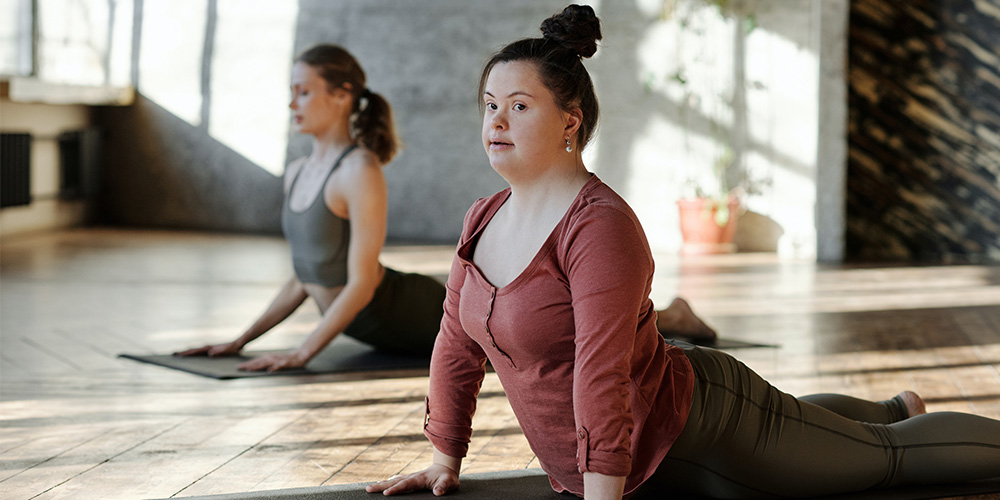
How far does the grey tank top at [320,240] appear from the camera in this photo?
3.48 m

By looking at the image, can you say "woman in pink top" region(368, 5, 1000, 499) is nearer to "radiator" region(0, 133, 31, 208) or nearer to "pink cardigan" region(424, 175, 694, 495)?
"pink cardigan" region(424, 175, 694, 495)

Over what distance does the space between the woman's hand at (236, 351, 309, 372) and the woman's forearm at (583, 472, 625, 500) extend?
2.00 m

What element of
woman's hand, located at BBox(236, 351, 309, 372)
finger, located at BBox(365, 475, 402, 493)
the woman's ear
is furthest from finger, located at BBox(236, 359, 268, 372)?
the woman's ear

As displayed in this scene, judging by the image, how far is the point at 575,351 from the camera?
1.73m

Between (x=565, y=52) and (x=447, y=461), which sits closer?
(x=565, y=52)

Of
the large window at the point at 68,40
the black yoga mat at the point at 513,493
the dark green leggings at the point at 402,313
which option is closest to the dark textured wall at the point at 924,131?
the dark green leggings at the point at 402,313

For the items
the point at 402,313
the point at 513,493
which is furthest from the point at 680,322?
the point at 513,493

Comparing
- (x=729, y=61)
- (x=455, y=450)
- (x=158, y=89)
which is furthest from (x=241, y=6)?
(x=455, y=450)

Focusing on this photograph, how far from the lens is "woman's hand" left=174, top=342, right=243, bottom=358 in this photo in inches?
147

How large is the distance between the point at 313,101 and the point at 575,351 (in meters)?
1.96

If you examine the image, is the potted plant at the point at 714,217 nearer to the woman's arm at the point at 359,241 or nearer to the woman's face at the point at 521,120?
the woman's arm at the point at 359,241

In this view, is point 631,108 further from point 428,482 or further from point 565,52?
point 565,52

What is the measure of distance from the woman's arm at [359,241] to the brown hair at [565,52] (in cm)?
167

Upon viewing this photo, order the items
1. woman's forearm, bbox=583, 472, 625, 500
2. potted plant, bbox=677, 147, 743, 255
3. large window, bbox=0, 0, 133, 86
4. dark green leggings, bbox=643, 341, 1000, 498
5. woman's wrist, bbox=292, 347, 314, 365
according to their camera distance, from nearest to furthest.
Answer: woman's forearm, bbox=583, 472, 625, 500 < dark green leggings, bbox=643, 341, 1000, 498 < woman's wrist, bbox=292, 347, 314, 365 < potted plant, bbox=677, 147, 743, 255 < large window, bbox=0, 0, 133, 86
